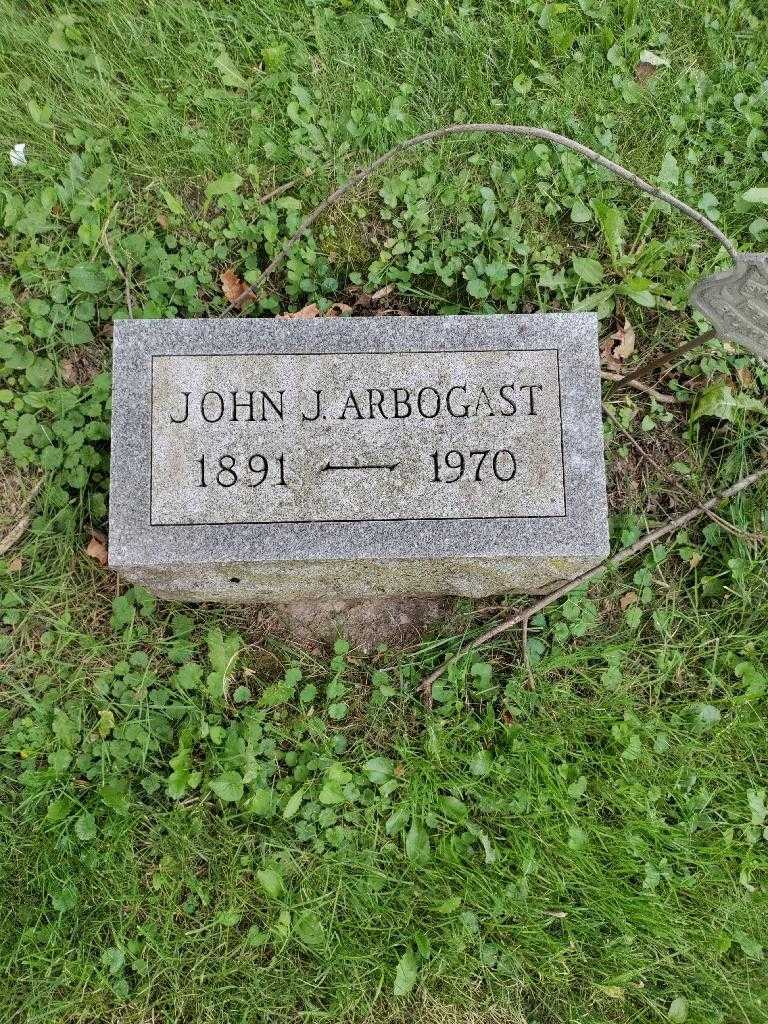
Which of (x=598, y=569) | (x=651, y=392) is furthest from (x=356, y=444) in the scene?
(x=651, y=392)

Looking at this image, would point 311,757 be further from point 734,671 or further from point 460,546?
point 734,671

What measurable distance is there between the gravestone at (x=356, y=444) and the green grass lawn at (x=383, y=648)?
0.60m

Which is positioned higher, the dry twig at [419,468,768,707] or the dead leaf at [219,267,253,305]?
the dead leaf at [219,267,253,305]

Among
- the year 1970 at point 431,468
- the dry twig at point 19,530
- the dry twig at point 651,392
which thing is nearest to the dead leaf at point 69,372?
the dry twig at point 19,530

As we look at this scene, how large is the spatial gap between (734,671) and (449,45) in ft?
7.94

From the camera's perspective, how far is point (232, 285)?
271 centimetres

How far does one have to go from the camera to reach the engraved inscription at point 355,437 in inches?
79.0

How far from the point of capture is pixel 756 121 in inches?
114

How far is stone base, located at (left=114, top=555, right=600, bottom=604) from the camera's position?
2078 mm

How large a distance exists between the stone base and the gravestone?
0.07ft

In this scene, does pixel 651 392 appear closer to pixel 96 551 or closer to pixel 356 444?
pixel 356 444

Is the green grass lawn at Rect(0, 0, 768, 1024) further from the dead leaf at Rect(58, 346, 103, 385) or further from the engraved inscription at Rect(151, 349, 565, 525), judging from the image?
the engraved inscription at Rect(151, 349, 565, 525)

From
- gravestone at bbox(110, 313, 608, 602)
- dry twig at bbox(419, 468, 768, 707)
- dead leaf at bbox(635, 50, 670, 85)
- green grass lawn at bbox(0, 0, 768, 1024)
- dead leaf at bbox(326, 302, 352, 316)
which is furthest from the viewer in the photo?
dead leaf at bbox(635, 50, 670, 85)

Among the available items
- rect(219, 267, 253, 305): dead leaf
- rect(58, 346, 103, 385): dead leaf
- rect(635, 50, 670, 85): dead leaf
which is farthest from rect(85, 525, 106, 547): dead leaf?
rect(635, 50, 670, 85): dead leaf
